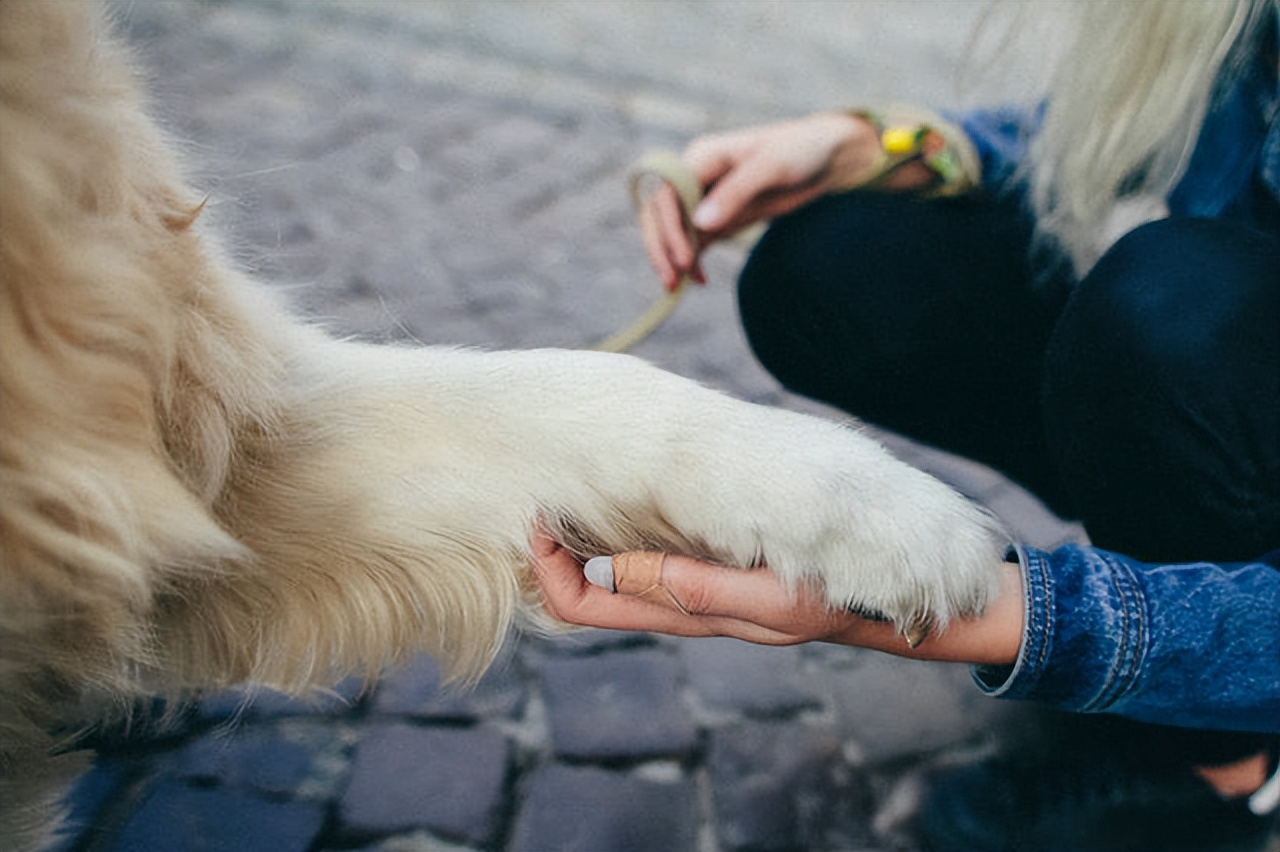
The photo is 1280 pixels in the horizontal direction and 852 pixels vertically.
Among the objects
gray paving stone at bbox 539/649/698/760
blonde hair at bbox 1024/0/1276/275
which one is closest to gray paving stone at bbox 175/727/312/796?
gray paving stone at bbox 539/649/698/760

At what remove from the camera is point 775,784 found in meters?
1.41

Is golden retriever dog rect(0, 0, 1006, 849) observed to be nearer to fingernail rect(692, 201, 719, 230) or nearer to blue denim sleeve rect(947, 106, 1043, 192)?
fingernail rect(692, 201, 719, 230)

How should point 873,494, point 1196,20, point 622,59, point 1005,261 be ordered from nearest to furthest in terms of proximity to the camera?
1. point 873,494
2. point 1196,20
3. point 1005,261
4. point 622,59

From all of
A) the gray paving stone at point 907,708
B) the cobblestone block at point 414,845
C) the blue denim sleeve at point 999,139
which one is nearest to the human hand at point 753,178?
the blue denim sleeve at point 999,139

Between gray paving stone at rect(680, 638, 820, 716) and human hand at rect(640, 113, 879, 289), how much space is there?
58 cm

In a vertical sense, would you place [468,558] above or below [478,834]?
above

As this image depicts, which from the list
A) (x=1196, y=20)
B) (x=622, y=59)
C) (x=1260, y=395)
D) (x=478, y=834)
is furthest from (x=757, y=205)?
(x=622, y=59)

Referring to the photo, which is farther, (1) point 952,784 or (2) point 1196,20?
(1) point 952,784

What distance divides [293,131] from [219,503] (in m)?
2.30

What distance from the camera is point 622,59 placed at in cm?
394

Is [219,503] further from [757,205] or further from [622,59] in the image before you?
[622,59]

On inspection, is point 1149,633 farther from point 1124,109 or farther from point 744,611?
point 1124,109

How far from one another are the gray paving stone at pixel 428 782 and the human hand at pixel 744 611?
40 cm

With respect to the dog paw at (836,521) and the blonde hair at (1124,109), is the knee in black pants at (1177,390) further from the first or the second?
the dog paw at (836,521)
